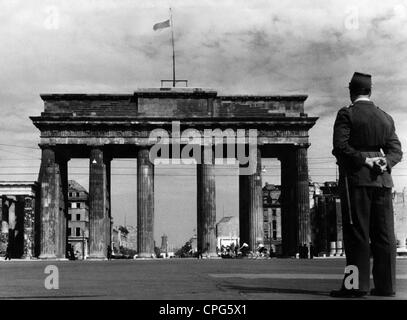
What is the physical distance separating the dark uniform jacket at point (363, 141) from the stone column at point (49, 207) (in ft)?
191

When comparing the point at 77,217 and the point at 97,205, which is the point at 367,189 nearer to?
the point at 97,205

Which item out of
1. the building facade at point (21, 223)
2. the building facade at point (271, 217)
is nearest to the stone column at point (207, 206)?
→ the building facade at point (21, 223)

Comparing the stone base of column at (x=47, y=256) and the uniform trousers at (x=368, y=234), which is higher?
the uniform trousers at (x=368, y=234)

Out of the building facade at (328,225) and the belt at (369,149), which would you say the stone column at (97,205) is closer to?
the building facade at (328,225)

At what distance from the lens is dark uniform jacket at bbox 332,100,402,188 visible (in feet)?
25.1

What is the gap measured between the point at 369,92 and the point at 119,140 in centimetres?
5850

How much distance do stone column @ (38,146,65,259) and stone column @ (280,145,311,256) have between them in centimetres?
2035

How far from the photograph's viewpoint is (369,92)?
8023mm

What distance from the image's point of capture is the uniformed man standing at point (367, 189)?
7.62m

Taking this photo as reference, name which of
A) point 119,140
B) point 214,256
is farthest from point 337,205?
point 119,140

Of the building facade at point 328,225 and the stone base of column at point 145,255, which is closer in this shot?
the stone base of column at point 145,255

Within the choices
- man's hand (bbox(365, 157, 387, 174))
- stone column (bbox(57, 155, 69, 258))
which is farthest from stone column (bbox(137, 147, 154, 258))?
man's hand (bbox(365, 157, 387, 174))

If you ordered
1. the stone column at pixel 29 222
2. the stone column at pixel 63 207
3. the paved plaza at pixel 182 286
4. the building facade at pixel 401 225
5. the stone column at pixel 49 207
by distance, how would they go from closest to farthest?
the paved plaza at pixel 182 286, the building facade at pixel 401 225, the stone column at pixel 49 207, the stone column at pixel 63 207, the stone column at pixel 29 222
